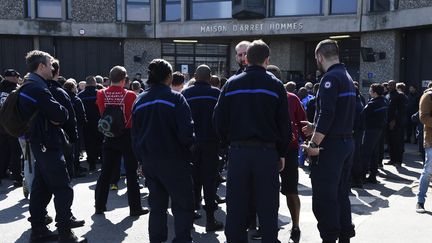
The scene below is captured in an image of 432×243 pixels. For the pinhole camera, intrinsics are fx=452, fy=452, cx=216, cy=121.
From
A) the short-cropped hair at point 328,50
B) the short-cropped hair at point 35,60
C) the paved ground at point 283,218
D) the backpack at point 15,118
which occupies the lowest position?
the paved ground at point 283,218

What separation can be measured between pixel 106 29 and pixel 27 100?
16534 millimetres

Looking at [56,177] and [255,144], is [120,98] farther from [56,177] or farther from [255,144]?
[255,144]

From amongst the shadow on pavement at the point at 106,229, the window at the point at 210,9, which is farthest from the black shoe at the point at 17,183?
the window at the point at 210,9

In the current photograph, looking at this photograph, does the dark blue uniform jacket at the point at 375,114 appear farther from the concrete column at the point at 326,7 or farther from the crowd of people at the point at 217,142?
the concrete column at the point at 326,7

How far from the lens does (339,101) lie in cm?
451

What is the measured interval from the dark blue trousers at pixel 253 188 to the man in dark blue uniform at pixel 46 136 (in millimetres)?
1913

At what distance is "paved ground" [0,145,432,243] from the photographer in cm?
544

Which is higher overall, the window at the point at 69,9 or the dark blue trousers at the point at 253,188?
the window at the point at 69,9

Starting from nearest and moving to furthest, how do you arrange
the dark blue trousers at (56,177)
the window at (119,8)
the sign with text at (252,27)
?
the dark blue trousers at (56,177), the sign with text at (252,27), the window at (119,8)

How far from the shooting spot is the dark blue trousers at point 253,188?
4.03 m

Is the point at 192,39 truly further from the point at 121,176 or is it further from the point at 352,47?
the point at 121,176

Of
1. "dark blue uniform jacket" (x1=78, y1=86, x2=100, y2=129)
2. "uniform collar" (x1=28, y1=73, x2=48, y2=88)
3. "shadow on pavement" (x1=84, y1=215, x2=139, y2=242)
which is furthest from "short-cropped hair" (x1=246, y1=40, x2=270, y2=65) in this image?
"dark blue uniform jacket" (x1=78, y1=86, x2=100, y2=129)

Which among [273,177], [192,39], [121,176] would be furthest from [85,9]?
[273,177]

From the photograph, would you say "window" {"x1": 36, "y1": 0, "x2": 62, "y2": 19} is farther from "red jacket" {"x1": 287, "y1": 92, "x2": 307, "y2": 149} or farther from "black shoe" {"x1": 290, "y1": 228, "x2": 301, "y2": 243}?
"black shoe" {"x1": 290, "y1": 228, "x2": 301, "y2": 243}
